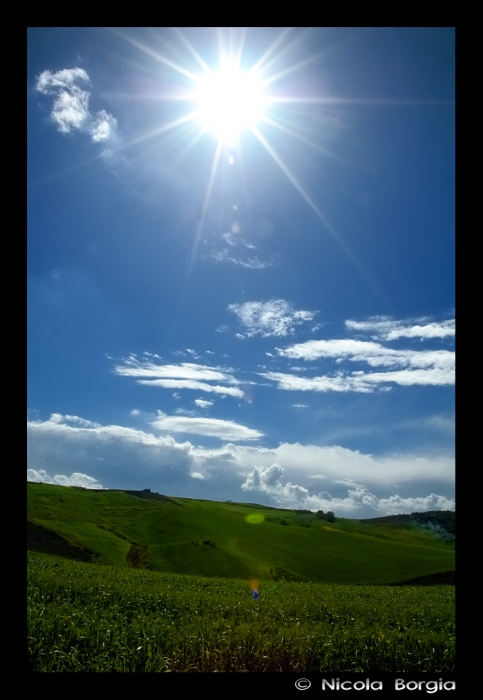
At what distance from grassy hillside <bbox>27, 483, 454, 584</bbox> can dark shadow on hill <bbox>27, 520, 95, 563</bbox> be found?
21 centimetres

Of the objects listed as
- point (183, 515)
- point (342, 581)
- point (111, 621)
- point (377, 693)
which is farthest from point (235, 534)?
point (377, 693)

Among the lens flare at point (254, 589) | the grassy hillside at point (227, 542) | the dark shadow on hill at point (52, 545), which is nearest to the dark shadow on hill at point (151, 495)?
the grassy hillside at point (227, 542)

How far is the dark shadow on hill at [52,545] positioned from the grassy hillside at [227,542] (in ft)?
0.67

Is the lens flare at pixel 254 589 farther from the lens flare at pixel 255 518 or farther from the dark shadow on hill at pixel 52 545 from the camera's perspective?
the lens flare at pixel 255 518

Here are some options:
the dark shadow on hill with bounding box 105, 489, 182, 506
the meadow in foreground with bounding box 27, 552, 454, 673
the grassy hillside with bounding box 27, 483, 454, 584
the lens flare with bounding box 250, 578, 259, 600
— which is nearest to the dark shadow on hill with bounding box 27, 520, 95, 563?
the grassy hillside with bounding box 27, 483, 454, 584

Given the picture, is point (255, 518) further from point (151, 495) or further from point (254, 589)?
point (254, 589)

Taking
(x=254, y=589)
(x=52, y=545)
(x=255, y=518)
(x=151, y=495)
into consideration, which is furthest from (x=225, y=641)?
(x=151, y=495)

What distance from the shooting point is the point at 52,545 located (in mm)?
50812

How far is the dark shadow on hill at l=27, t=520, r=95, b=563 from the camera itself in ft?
157

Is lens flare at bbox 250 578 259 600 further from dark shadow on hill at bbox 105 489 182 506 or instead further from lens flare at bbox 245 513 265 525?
dark shadow on hill at bbox 105 489 182 506

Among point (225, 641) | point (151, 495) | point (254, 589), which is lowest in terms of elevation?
point (151, 495)

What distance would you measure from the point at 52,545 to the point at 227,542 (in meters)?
28.8
